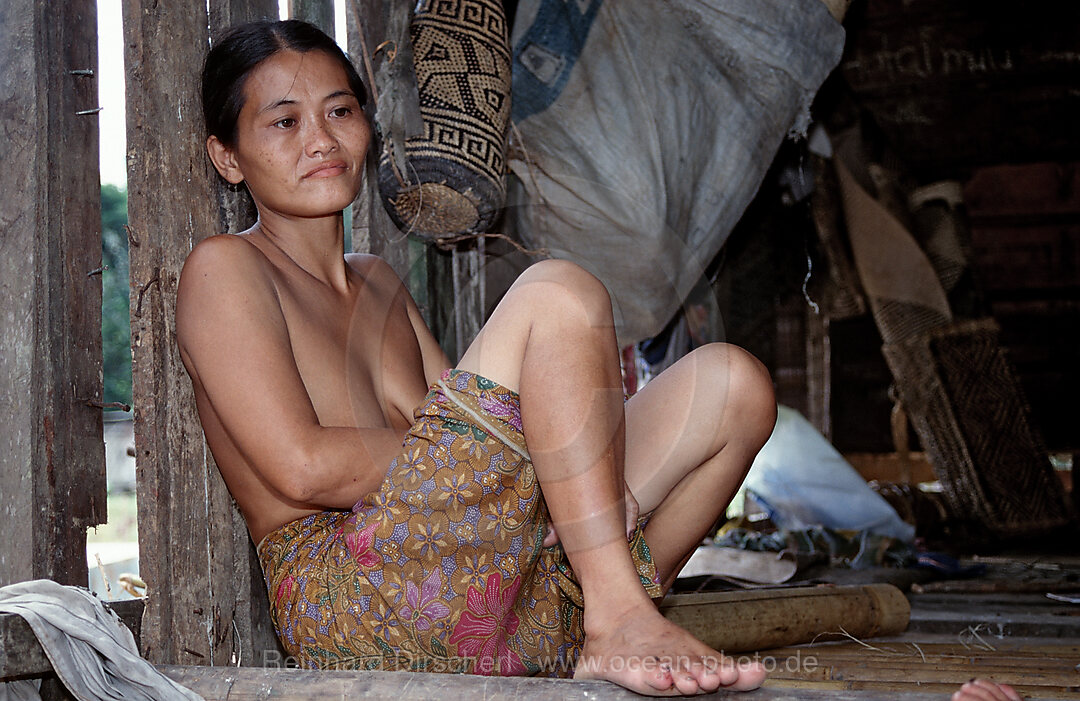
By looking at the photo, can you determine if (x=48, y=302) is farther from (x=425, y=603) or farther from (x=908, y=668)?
(x=908, y=668)

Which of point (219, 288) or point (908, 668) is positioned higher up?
point (219, 288)

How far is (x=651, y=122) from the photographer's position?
2.57 meters

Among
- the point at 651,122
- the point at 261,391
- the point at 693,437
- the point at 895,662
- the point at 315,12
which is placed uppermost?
the point at 315,12

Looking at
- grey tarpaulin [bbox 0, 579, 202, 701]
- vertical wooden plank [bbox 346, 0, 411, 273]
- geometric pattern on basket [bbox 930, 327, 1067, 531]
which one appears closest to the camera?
grey tarpaulin [bbox 0, 579, 202, 701]

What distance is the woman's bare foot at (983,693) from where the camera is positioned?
1138mm

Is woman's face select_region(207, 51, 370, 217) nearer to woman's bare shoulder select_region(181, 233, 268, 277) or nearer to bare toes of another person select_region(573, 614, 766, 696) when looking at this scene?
woman's bare shoulder select_region(181, 233, 268, 277)

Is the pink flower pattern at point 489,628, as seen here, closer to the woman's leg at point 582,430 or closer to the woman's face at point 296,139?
the woman's leg at point 582,430

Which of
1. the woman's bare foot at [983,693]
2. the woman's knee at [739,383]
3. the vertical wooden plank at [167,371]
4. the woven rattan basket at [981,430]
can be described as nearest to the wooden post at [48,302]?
the vertical wooden plank at [167,371]

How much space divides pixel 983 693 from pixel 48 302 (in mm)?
1377

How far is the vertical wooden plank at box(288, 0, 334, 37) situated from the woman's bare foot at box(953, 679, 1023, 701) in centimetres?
179

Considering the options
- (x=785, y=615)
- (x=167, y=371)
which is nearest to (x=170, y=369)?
(x=167, y=371)

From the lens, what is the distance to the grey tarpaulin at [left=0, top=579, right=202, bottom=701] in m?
1.25

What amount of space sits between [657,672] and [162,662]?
2.72 ft

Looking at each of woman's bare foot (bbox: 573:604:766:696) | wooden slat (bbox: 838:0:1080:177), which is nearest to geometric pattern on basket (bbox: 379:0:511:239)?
woman's bare foot (bbox: 573:604:766:696)
